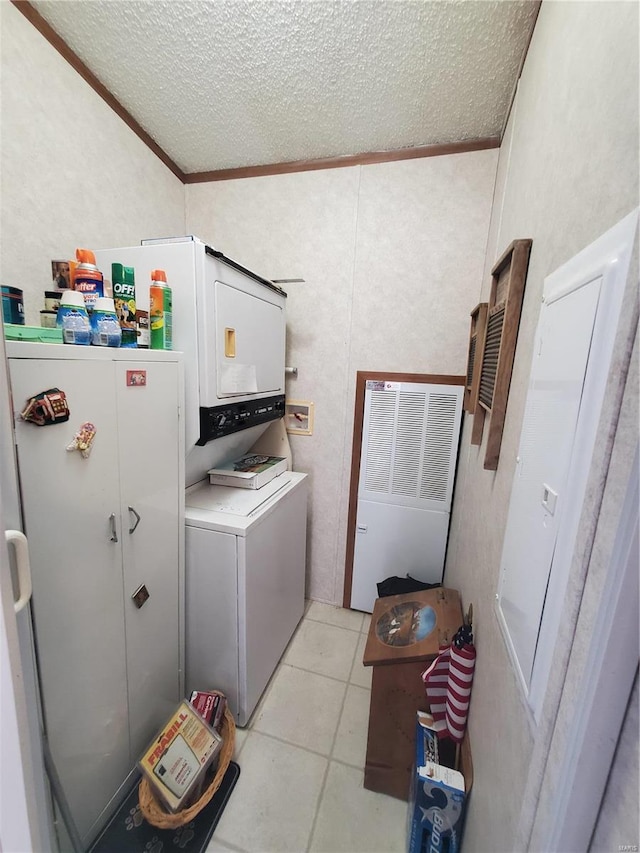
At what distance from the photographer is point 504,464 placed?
0.98 meters

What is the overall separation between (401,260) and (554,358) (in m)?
1.53

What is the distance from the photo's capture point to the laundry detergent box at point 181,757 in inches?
44.5

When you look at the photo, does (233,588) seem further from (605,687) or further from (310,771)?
(605,687)

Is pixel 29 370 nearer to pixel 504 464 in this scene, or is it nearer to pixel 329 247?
pixel 504 464

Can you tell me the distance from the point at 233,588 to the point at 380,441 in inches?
45.6

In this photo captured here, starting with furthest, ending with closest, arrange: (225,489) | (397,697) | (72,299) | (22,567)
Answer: (225,489), (397,697), (72,299), (22,567)

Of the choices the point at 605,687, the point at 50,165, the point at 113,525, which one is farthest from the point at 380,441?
the point at 50,165

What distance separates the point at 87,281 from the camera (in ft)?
3.42

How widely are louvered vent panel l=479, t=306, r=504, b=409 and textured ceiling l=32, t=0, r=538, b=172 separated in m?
1.05

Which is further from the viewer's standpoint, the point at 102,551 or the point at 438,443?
the point at 438,443

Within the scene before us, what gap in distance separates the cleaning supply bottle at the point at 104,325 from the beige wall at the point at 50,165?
22.4 inches

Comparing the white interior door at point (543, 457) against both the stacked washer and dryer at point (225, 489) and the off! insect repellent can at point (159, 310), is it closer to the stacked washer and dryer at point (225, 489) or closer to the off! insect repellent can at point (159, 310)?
the stacked washer and dryer at point (225, 489)

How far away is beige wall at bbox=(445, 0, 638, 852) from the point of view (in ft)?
1.39

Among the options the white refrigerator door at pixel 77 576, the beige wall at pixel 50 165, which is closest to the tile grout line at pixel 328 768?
the white refrigerator door at pixel 77 576
